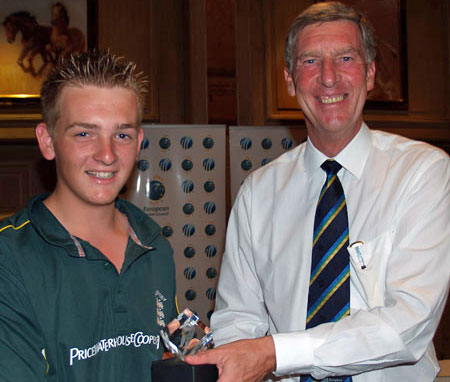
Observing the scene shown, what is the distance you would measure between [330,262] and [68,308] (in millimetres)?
957

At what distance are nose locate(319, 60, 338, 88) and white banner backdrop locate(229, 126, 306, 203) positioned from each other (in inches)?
127

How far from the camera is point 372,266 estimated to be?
6.13 feet

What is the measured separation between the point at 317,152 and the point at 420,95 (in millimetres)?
5231

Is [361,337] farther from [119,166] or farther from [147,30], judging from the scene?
[147,30]

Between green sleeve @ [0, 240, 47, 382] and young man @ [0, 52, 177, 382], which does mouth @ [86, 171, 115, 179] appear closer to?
young man @ [0, 52, 177, 382]

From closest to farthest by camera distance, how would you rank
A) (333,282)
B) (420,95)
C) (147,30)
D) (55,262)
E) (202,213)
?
1. (55,262)
2. (333,282)
3. (202,213)
4. (147,30)
5. (420,95)

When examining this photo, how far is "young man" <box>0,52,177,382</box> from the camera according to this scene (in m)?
1.44

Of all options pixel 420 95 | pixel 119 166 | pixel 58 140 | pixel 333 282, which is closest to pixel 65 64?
pixel 58 140

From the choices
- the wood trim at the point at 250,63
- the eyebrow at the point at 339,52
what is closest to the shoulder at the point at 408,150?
the eyebrow at the point at 339,52

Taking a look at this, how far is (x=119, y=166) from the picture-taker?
1.63 m

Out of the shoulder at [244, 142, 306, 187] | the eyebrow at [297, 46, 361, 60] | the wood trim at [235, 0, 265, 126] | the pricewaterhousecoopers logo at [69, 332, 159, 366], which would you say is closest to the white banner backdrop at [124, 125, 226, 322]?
the wood trim at [235, 0, 265, 126]

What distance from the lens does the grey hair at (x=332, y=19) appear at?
6.98 ft

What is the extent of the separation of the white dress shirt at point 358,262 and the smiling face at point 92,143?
2.42ft

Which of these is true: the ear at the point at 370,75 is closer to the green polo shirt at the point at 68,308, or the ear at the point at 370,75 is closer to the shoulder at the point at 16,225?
the green polo shirt at the point at 68,308
